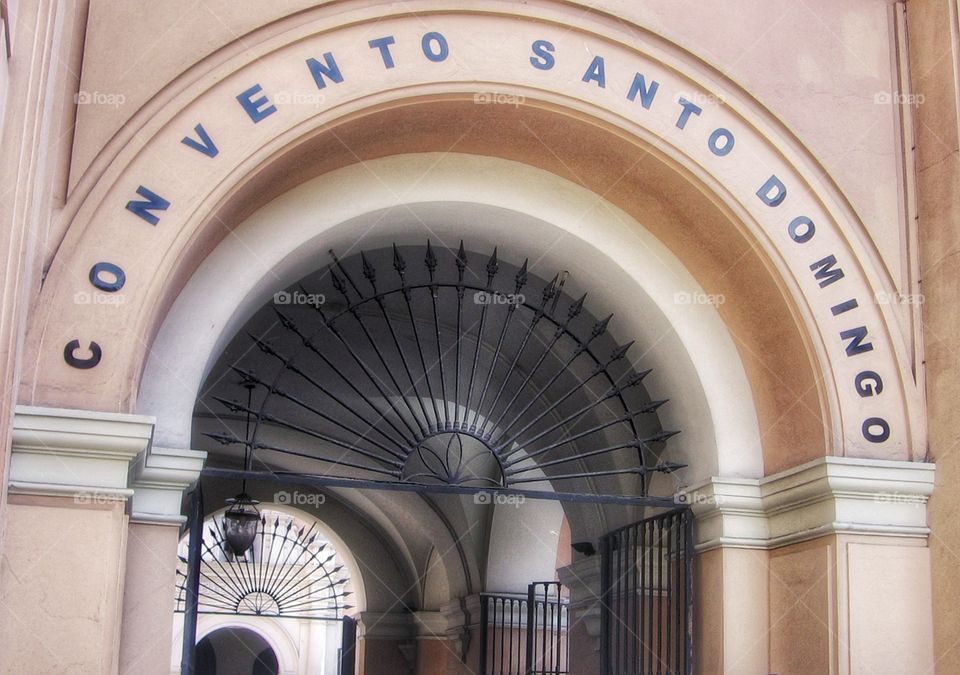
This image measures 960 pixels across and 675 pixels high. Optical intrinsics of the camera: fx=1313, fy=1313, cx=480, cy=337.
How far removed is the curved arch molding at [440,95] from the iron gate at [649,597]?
1.35 meters

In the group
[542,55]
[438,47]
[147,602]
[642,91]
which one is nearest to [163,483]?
[147,602]

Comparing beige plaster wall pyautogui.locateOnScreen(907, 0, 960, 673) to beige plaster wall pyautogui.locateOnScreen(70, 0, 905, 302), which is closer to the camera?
beige plaster wall pyautogui.locateOnScreen(907, 0, 960, 673)

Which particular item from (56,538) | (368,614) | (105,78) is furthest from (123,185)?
(368,614)

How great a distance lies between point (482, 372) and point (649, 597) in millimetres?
3563

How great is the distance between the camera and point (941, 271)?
7227mm

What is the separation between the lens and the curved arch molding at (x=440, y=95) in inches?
243

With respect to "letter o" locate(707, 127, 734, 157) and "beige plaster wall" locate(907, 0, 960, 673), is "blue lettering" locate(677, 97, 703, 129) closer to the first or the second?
"letter o" locate(707, 127, 734, 157)

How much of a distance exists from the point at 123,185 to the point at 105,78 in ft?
1.94

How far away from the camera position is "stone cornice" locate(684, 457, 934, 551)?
6953mm

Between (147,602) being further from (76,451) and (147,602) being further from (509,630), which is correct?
(509,630)

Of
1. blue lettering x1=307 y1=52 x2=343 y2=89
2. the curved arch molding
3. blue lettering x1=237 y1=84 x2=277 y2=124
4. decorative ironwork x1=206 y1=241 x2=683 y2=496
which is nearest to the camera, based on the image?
the curved arch molding

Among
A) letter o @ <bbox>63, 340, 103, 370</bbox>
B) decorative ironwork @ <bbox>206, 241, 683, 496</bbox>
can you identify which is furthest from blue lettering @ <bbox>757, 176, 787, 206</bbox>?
letter o @ <bbox>63, 340, 103, 370</bbox>

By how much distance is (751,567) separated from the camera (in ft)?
24.6

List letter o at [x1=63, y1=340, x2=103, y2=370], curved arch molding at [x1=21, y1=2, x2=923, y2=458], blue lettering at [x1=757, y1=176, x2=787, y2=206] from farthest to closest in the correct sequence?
1. blue lettering at [x1=757, y1=176, x2=787, y2=206]
2. curved arch molding at [x1=21, y1=2, x2=923, y2=458]
3. letter o at [x1=63, y1=340, x2=103, y2=370]
